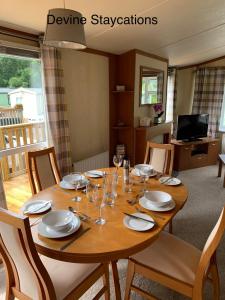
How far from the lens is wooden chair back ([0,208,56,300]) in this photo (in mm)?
977

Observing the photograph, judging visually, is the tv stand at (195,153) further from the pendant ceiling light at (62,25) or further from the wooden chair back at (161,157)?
the pendant ceiling light at (62,25)

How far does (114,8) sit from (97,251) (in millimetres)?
2124

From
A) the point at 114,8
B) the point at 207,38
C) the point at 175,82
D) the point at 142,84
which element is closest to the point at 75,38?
the point at 114,8

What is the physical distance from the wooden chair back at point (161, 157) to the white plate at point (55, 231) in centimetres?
137

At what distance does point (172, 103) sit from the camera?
17.8 feet

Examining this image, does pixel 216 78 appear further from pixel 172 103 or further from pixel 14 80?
pixel 14 80

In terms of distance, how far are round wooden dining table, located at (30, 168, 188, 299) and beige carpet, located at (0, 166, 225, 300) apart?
1.40 ft

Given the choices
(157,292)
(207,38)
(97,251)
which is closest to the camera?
(97,251)

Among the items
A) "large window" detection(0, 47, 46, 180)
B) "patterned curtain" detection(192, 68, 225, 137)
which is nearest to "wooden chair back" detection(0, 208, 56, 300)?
"large window" detection(0, 47, 46, 180)

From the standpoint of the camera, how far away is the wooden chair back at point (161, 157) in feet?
7.81

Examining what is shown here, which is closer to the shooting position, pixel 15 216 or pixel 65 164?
pixel 15 216

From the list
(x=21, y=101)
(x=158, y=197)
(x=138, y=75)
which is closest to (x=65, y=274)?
(x=158, y=197)

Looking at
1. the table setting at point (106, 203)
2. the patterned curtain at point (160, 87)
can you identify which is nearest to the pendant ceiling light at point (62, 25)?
the table setting at point (106, 203)

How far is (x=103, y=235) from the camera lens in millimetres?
1229
